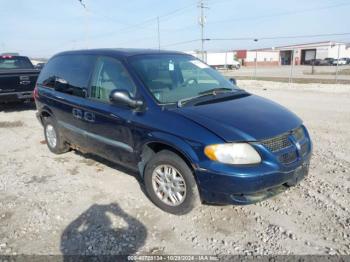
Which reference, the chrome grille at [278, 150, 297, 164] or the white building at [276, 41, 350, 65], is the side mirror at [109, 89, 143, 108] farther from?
the white building at [276, 41, 350, 65]

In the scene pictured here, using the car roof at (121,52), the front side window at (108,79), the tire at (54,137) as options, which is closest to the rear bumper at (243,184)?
the front side window at (108,79)

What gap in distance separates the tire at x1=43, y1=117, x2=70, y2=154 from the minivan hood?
3018mm

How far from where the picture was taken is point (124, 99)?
387 cm

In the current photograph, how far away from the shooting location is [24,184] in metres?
4.78

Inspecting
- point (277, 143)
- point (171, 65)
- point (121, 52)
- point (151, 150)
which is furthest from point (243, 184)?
point (121, 52)

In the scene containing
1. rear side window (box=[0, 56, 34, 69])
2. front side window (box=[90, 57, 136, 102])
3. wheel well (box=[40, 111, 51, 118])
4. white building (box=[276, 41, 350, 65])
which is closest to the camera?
front side window (box=[90, 57, 136, 102])

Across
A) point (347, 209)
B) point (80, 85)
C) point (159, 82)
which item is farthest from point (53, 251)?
point (347, 209)

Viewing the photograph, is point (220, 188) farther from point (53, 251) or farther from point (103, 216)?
point (53, 251)

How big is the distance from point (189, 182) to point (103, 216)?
110 cm

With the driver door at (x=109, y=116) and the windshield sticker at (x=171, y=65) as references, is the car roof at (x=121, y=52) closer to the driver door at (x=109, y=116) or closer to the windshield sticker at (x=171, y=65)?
the driver door at (x=109, y=116)

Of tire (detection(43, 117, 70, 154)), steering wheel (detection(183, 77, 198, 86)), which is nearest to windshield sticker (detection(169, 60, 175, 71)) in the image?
steering wheel (detection(183, 77, 198, 86))

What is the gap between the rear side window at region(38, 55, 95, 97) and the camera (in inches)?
192

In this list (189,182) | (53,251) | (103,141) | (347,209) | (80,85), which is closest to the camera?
(53,251)

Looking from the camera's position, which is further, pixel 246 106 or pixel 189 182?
pixel 246 106
